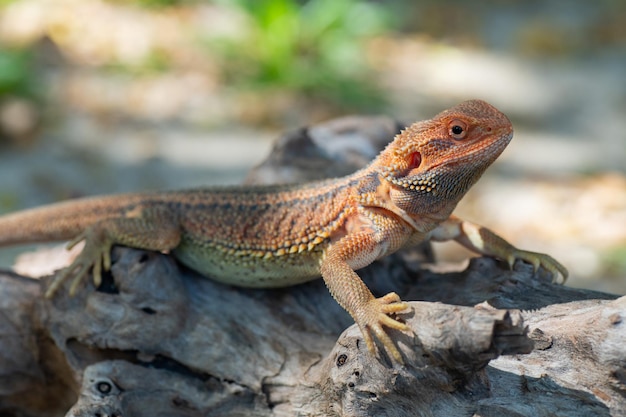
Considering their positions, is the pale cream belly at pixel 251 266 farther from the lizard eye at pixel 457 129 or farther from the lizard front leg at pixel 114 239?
the lizard eye at pixel 457 129

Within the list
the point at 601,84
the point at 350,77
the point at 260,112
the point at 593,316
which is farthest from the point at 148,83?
the point at 593,316

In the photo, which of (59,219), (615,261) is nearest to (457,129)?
(59,219)

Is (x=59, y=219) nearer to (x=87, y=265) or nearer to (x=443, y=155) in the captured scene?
(x=87, y=265)

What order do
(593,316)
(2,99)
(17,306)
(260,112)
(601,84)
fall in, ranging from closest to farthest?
(593,316) → (17,306) → (2,99) → (260,112) → (601,84)

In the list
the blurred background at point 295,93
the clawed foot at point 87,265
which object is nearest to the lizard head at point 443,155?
the clawed foot at point 87,265

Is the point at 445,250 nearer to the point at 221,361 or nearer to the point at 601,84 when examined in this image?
the point at 221,361

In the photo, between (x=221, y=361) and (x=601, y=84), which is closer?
(x=221, y=361)
